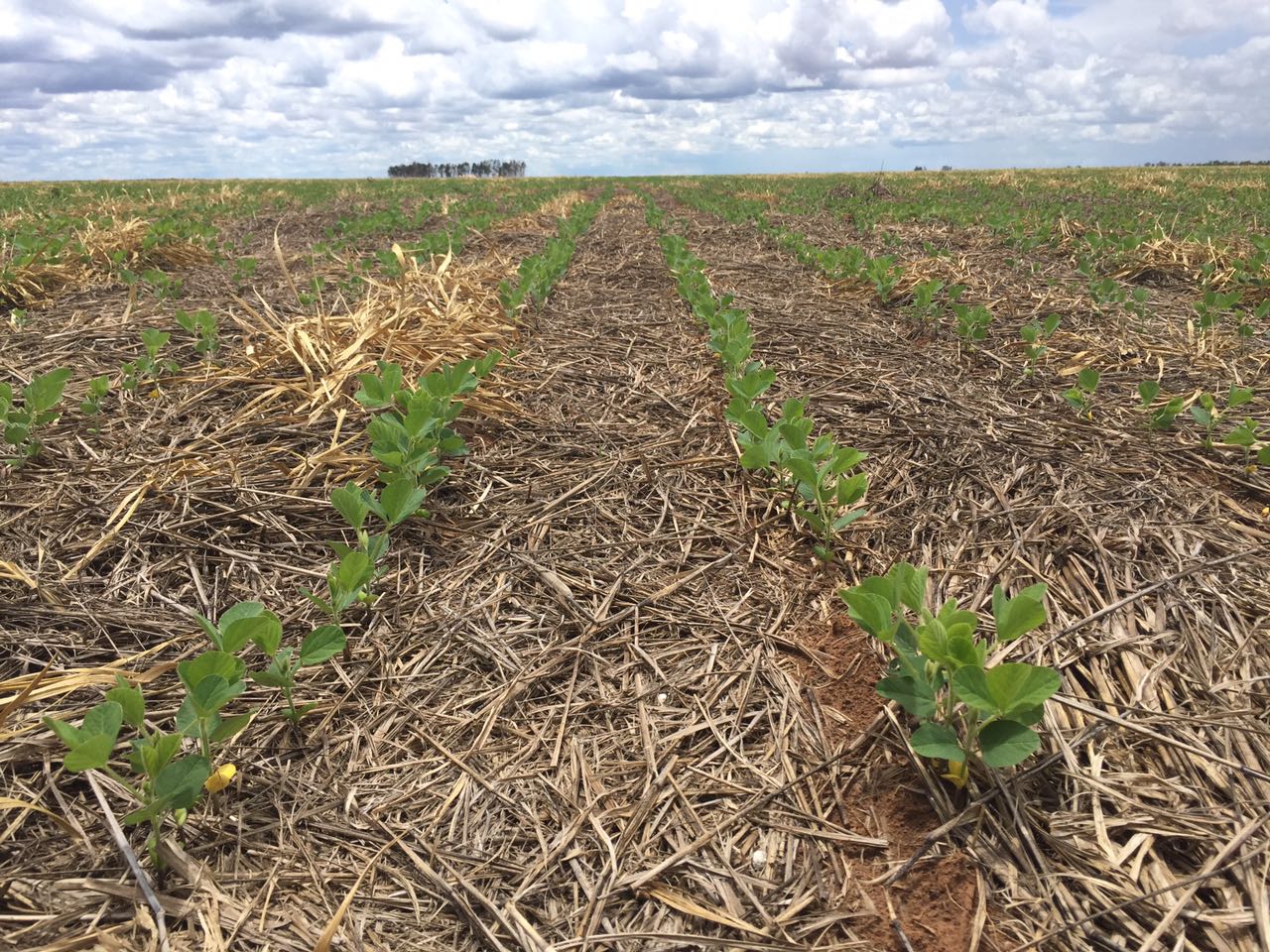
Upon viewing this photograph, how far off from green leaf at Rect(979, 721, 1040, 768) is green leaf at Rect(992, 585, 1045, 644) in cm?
20

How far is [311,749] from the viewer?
62.3 inches

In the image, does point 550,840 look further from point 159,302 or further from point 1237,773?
point 159,302

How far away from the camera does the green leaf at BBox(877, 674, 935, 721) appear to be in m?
1.44

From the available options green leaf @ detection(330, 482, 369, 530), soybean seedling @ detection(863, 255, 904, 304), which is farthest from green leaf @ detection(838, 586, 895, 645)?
soybean seedling @ detection(863, 255, 904, 304)

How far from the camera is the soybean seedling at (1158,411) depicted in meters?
2.98

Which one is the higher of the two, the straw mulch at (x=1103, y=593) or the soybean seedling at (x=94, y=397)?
the soybean seedling at (x=94, y=397)

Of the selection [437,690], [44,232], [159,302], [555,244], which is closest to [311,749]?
[437,690]

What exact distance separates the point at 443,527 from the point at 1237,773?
222 cm

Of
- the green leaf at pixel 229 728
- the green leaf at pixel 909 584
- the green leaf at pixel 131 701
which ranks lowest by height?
the green leaf at pixel 229 728

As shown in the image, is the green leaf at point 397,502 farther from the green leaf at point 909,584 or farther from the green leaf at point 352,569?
the green leaf at point 909,584

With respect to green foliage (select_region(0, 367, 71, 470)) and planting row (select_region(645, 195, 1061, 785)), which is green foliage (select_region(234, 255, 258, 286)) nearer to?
green foliage (select_region(0, 367, 71, 470))

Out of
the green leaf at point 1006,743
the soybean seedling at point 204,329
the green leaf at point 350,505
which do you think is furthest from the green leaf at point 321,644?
the soybean seedling at point 204,329

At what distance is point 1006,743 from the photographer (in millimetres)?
1343

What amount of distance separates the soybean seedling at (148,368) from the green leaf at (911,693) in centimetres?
355
